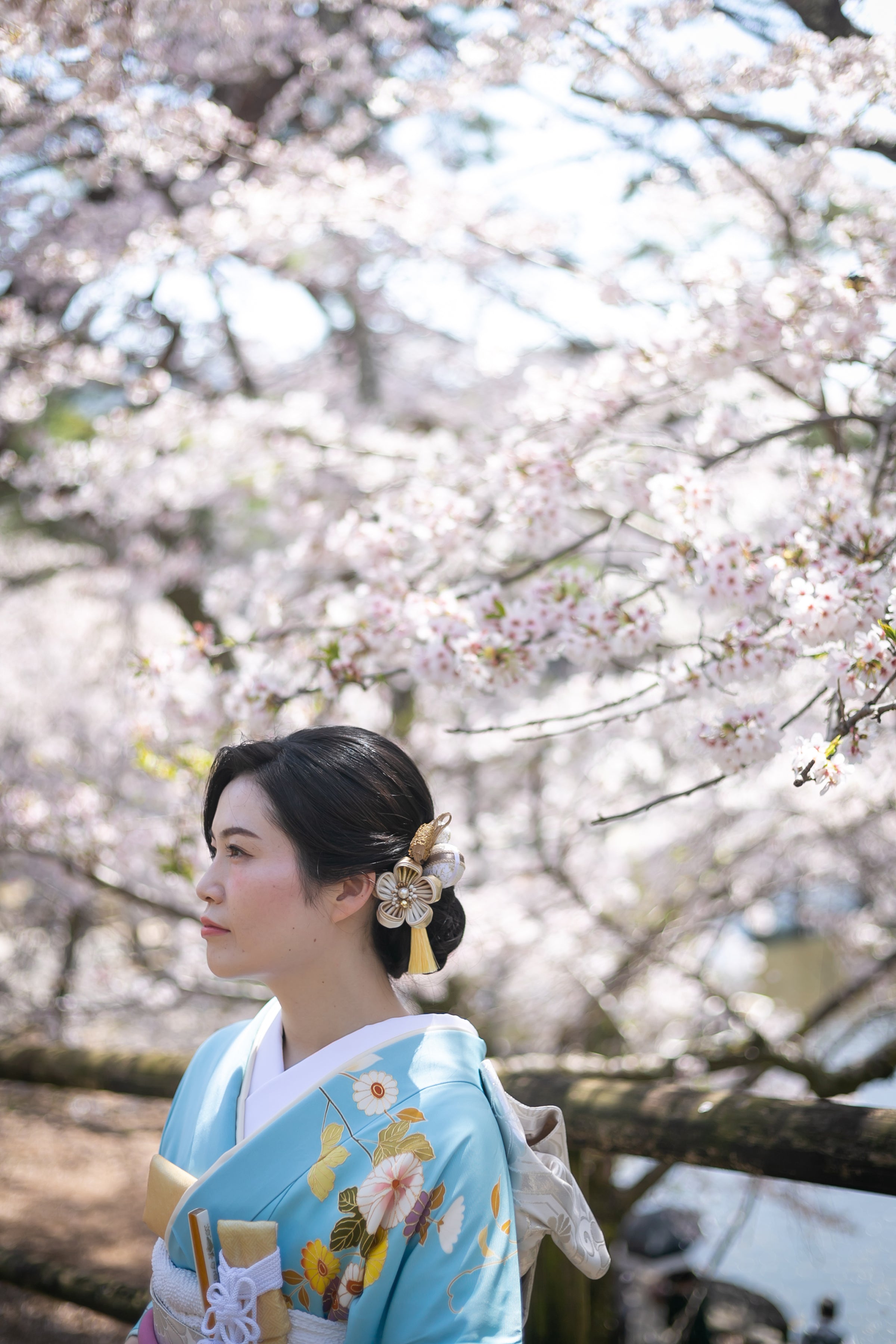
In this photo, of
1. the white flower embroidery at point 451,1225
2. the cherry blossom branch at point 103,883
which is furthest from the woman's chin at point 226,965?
the cherry blossom branch at point 103,883

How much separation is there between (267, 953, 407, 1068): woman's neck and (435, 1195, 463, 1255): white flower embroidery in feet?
0.92

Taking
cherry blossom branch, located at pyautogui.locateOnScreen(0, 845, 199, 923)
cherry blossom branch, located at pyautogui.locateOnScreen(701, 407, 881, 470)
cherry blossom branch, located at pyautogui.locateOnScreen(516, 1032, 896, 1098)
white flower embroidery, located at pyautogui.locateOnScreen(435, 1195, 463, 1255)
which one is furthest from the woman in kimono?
cherry blossom branch, located at pyautogui.locateOnScreen(0, 845, 199, 923)

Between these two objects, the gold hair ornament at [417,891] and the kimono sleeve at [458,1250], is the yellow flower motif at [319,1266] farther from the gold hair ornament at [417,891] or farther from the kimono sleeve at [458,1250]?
the gold hair ornament at [417,891]

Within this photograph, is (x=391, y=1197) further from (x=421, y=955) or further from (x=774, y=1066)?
(x=774, y=1066)

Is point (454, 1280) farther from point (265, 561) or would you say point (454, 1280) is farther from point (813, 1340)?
point (265, 561)

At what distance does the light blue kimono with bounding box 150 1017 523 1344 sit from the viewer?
3.74 ft

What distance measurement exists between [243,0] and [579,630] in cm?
342

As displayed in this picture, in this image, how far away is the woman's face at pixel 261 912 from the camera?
4.46 feet

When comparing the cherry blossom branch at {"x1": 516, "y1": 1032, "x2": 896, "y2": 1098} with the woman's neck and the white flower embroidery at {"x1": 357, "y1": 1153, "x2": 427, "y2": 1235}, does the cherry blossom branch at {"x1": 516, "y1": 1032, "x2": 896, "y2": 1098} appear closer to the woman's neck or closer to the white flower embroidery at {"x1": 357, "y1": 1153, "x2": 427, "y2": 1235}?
the woman's neck

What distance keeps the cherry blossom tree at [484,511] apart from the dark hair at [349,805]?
1.09ft

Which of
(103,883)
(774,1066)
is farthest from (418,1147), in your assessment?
(103,883)

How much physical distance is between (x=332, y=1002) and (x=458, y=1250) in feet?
1.22

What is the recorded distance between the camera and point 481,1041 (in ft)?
4.57

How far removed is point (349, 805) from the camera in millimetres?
1388
